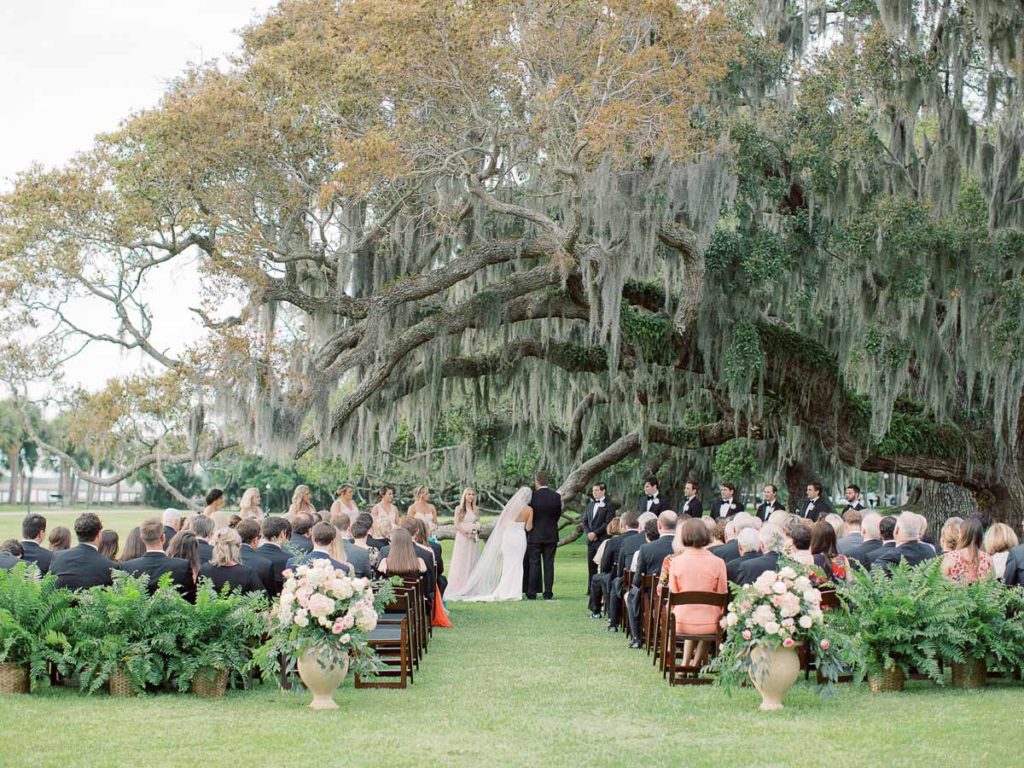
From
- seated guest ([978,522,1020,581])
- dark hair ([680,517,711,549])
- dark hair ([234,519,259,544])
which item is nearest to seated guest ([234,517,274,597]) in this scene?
dark hair ([234,519,259,544])

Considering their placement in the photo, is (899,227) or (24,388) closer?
(899,227)

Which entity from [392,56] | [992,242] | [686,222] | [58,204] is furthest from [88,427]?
[992,242]

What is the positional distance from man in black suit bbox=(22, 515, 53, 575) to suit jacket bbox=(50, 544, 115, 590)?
83 cm

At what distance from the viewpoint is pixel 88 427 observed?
18.1m

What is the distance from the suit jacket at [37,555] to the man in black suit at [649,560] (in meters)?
4.71

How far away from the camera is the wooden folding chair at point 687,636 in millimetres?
8125

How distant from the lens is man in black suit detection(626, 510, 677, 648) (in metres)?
10.1

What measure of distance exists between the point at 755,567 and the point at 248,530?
3.71m

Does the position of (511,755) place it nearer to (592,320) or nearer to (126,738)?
(126,738)

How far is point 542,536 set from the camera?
15.5 m

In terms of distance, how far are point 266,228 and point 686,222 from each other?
18.5 feet

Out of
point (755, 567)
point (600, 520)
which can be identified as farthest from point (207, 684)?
point (600, 520)

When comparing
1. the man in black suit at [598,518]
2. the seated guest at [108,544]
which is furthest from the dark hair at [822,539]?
the man in black suit at [598,518]

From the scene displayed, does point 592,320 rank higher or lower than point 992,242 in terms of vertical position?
lower
